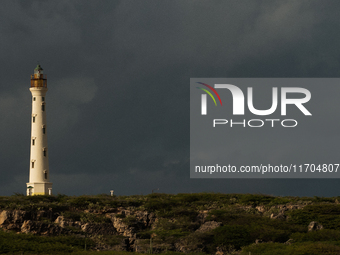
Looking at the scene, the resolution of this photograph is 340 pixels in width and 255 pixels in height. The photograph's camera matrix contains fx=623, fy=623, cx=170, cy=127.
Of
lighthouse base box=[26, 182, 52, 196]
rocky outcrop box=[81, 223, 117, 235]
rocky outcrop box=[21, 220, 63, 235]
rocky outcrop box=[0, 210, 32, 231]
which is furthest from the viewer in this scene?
lighthouse base box=[26, 182, 52, 196]

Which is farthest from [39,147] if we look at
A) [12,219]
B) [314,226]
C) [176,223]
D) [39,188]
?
[314,226]

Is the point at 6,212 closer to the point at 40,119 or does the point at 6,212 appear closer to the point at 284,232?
the point at 284,232

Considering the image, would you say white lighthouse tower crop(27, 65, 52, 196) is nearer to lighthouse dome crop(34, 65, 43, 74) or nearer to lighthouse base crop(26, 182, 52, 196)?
lighthouse base crop(26, 182, 52, 196)

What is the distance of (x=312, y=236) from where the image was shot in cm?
5350

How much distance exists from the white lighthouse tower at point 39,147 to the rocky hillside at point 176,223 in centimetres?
1829

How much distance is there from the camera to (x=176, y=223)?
5703 cm

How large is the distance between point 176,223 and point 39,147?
3292 cm

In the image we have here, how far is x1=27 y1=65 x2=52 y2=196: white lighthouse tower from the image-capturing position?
82688mm

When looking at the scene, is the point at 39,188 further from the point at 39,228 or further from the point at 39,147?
the point at 39,228

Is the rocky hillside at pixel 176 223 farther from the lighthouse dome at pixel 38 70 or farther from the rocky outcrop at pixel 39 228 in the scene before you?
the lighthouse dome at pixel 38 70

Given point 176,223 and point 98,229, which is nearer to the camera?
point 98,229

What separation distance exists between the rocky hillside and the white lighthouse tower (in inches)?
720

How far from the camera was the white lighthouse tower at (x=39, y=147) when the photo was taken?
82.7 meters

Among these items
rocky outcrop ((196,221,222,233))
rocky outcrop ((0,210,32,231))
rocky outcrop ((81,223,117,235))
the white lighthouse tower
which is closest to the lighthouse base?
the white lighthouse tower
